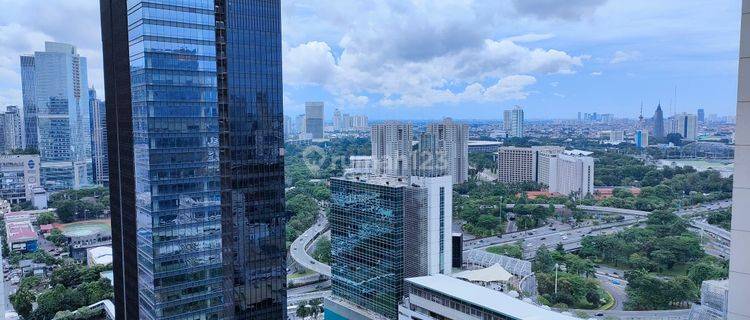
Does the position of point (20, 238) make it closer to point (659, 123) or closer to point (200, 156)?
point (200, 156)

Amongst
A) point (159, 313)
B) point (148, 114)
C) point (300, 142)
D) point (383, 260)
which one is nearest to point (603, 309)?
point (383, 260)

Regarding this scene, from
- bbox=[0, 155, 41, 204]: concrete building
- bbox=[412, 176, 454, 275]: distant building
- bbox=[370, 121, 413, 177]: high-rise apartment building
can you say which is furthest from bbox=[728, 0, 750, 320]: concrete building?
bbox=[0, 155, 41, 204]: concrete building

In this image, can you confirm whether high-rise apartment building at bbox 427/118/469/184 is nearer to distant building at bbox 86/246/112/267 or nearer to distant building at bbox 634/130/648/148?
distant building at bbox 634/130/648/148

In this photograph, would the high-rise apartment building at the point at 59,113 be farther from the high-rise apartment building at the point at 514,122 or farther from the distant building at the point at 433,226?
the high-rise apartment building at the point at 514,122

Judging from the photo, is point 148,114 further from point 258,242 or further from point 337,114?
point 337,114

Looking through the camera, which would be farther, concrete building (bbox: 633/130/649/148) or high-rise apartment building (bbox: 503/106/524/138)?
high-rise apartment building (bbox: 503/106/524/138)
